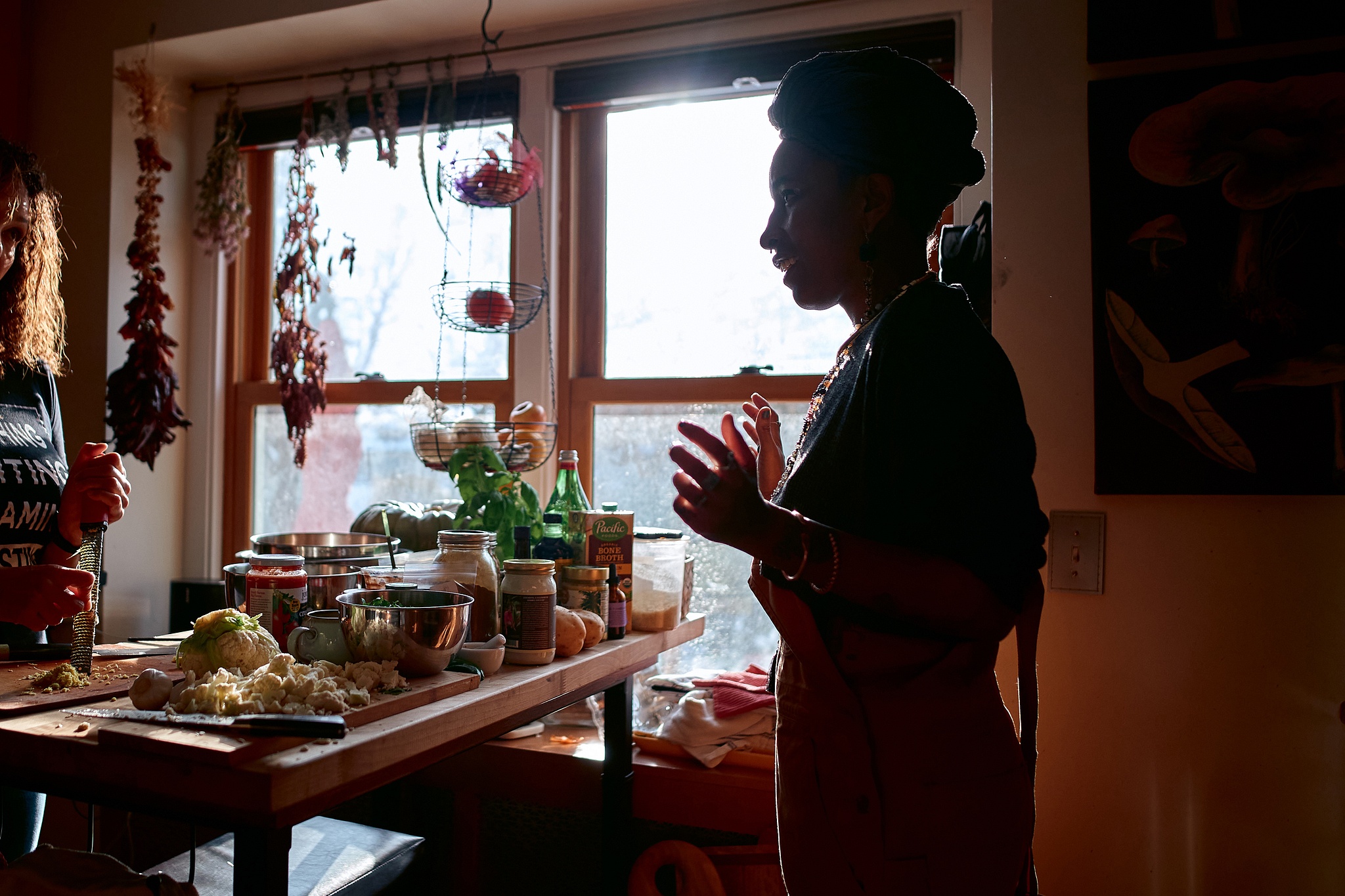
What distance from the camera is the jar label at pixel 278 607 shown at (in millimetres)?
1452

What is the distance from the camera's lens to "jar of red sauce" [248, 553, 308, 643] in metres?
1.46

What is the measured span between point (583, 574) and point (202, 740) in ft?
2.76

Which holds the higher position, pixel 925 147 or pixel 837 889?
pixel 925 147

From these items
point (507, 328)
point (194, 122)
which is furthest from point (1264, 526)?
point (194, 122)

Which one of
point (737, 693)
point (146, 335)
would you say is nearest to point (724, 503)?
point (737, 693)

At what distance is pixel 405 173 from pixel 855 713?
8.55 ft

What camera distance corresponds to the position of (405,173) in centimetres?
304

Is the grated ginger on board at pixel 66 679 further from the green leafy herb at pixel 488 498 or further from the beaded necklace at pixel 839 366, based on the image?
the beaded necklace at pixel 839 366

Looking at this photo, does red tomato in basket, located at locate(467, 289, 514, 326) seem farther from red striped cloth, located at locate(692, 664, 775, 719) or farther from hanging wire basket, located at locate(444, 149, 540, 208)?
red striped cloth, located at locate(692, 664, 775, 719)

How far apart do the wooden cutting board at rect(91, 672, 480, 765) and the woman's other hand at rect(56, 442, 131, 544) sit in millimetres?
481

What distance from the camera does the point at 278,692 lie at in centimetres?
117

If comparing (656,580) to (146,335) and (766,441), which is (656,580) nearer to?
(766,441)

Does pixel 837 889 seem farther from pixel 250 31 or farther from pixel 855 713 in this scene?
pixel 250 31

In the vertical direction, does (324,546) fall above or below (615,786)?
above
